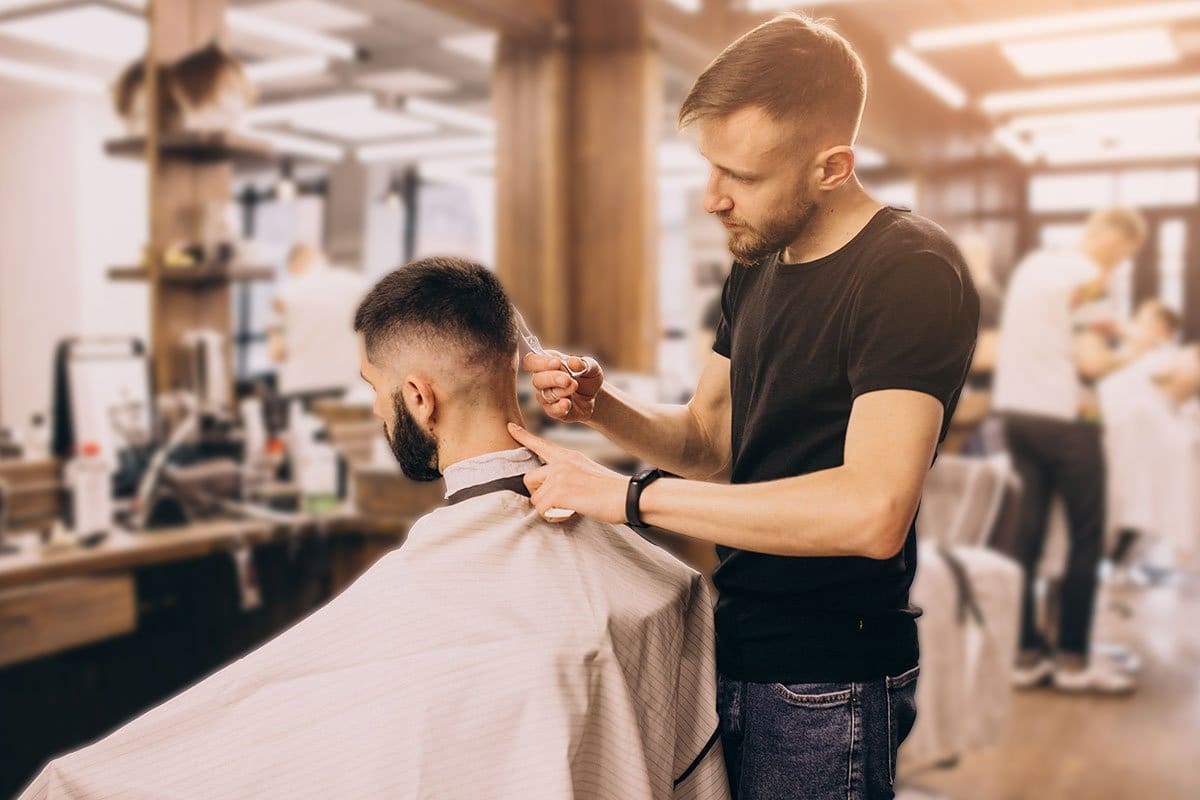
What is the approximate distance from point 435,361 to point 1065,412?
11.1 ft

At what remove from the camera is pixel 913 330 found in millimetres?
1125

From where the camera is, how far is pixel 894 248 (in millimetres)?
1169

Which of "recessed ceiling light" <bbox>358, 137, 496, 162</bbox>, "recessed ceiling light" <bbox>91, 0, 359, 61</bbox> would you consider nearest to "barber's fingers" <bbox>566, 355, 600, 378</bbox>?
"recessed ceiling light" <bbox>91, 0, 359, 61</bbox>

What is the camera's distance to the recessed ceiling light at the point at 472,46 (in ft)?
19.2

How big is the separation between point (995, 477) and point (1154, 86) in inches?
138

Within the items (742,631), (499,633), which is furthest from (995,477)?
(499,633)

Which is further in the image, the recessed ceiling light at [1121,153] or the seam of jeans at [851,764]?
the recessed ceiling light at [1121,153]

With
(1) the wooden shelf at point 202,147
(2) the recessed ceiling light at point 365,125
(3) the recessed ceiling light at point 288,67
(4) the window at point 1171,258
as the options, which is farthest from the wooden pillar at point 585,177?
(4) the window at point 1171,258

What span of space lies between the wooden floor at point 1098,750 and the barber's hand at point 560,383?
7.11 feet

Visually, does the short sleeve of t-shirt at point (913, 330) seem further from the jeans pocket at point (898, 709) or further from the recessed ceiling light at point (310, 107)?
the recessed ceiling light at point (310, 107)

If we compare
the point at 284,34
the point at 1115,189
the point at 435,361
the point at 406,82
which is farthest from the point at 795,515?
the point at 1115,189

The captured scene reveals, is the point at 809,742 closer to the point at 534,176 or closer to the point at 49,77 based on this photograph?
the point at 534,176

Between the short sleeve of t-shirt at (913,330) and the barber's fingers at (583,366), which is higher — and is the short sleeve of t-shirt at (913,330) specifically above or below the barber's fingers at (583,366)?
above

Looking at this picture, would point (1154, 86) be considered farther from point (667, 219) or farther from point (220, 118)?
point (667, 219)
